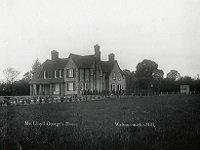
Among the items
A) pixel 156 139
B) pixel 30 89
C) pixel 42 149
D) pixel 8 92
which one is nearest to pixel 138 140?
pixel 156 139

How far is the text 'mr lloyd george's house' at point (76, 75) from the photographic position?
48.0 m

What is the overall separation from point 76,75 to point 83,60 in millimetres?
3484

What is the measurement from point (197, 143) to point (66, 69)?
137ft

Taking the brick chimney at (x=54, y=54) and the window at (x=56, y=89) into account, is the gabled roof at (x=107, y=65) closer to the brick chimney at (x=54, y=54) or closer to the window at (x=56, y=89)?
the brick chimney at (x=54, y=54)

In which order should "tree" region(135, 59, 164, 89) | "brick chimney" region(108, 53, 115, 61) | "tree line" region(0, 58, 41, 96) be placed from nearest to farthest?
"tree line" region(0, 58, 41, 96) → "brick chimney" region(108, 53, 115, 61) → "tree" region(135, 59, 164, 89)

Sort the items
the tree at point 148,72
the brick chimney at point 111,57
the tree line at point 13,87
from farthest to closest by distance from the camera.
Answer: the tree at point 148,72 → the brick chimney at point 111,57 → the tree line at point 13,87

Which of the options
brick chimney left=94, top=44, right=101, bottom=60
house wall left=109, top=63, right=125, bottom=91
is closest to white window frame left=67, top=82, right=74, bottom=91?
brick chimney left=94, top=44, right=101, bottom=60

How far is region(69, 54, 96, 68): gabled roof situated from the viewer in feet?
158

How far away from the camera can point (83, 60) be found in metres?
49.8

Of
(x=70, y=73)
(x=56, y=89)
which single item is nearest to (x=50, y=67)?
(x=56, y=89)

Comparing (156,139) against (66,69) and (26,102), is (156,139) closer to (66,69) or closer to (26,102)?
(26,102)

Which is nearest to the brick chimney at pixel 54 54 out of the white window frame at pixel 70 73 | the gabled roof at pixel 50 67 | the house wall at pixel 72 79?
the gabled roof at pixel 50 67

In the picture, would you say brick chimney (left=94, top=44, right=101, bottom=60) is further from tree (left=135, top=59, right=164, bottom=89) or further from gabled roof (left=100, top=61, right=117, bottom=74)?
tree (left=135, top=59, right=164, bottom=89)

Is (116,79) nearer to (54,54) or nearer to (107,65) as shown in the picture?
(107,65)
